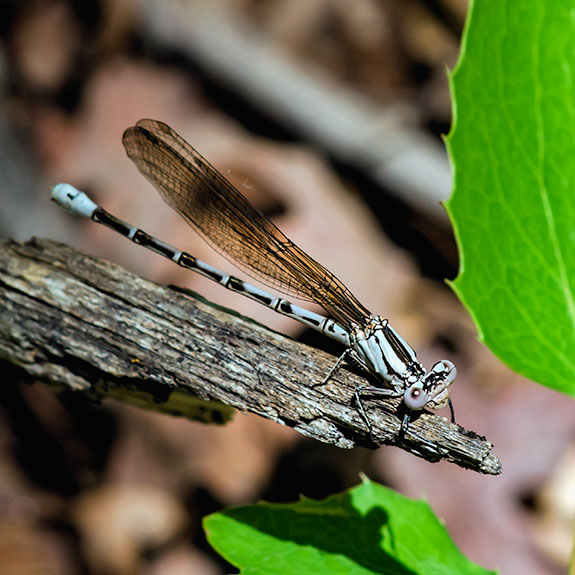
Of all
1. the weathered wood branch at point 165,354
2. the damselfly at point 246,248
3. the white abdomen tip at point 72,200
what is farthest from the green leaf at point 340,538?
the white abdomen tip at point 72,200

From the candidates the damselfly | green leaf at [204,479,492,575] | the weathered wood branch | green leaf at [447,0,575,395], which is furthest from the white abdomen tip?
green leaf at [447,0,575,395]

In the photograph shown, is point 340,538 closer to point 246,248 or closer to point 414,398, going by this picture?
point 414,398

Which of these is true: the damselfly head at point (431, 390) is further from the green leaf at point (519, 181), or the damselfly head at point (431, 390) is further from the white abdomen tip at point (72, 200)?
the white abdomen tip at point (72, 200)

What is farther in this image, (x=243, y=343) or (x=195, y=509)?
(x=195, y=509)

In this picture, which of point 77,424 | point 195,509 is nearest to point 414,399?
point 195,509

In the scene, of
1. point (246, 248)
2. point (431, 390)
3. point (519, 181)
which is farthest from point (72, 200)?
point (519, 181)

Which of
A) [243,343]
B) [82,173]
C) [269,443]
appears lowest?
[269,443]

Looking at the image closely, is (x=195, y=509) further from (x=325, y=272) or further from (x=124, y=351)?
(x=124, y=351)
